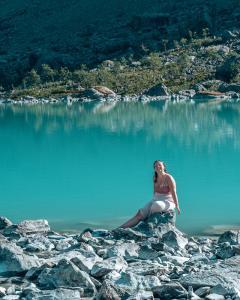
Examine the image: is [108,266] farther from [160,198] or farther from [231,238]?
[160,198]

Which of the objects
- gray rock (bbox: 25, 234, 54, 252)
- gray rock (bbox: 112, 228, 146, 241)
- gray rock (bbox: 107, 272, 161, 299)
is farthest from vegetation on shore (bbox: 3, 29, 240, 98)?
gray rock (bbox: 107, 272, 161, 299)

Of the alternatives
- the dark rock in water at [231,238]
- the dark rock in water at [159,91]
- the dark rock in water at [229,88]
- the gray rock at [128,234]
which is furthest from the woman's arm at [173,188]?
the dark rock in water at [159,91]

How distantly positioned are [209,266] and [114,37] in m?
141

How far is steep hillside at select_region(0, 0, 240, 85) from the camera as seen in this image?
143125 millimetres

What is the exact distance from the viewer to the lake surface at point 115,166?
20312 mm

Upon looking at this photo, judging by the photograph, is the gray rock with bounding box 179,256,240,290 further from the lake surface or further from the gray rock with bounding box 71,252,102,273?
the lake surface

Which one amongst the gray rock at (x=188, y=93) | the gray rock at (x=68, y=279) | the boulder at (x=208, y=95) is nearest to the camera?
the gray rock at (x=68, y=279)

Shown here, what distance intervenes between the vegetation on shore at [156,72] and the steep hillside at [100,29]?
29.5 ft

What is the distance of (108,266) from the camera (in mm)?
11141

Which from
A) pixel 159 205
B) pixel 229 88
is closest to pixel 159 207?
pixel 159 205

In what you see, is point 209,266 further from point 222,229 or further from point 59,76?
point 59,76

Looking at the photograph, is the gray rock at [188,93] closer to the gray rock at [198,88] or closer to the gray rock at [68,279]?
the gray rock at [198,88]

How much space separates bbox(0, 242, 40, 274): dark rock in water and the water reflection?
996 inches

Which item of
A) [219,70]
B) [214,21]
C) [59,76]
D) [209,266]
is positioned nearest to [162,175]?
[209,266]
